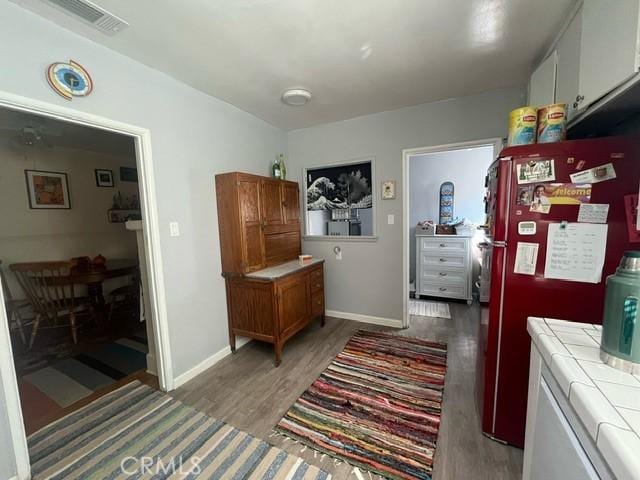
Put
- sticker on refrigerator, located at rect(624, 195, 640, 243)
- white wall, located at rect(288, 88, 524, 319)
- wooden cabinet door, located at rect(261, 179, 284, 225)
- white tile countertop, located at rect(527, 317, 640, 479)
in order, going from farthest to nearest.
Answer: wooden cabinet door, located at rect(261, 179, 284, 225) < white wall, located at rect(288, 88, 524, 319) < sticker on refrigerator, located at rect(624, 195, 640, 243) < white tile countertop, located at rect(527, 317, 640, 479)

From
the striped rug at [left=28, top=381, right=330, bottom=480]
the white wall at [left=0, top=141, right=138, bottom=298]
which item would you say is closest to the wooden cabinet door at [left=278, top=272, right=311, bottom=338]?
the striped rug at [left=28, top=381, right=330, bottom=480]

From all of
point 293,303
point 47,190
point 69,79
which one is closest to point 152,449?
point 293,303

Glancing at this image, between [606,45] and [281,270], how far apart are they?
94.6 inches

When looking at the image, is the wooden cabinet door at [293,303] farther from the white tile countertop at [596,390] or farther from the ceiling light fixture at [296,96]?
the white tile countertop at [596,390]

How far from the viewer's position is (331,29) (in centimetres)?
154

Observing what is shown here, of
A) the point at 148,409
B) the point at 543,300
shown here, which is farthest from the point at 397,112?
the point at 148,409

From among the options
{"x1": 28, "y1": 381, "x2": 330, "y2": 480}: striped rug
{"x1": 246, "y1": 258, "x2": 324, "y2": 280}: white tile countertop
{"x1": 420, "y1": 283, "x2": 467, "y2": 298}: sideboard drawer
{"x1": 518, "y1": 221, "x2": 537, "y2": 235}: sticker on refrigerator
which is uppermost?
{"x1": 518, "y1": 221, "x2": 537, "y2": 235}: sticker on refrigerator

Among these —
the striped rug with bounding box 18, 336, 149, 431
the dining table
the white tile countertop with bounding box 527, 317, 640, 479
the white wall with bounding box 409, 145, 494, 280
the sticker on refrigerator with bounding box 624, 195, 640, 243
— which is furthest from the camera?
the white wall with bounding box 409, 145, 494, 280

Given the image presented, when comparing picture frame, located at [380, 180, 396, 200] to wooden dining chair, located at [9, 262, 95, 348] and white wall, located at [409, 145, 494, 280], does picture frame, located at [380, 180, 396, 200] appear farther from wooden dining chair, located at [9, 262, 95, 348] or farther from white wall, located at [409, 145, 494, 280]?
wooden dining chair, located at [9, 262, 95, 348]

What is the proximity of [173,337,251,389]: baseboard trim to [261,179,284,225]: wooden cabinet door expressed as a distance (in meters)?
1.28

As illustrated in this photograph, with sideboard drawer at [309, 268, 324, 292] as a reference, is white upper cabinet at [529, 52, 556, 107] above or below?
above

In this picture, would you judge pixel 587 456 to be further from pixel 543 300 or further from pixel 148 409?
pixel 148 409

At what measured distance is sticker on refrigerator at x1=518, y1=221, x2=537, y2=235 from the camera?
1.27m

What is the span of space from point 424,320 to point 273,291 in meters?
2.01
